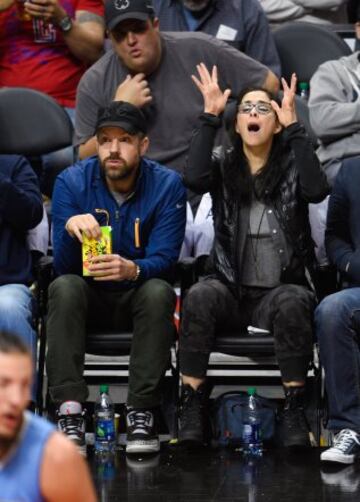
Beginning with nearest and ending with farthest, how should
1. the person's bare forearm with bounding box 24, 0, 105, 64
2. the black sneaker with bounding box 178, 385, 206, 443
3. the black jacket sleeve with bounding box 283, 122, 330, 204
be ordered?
the black sneaker with bounding box 178, 385, 206, 443 < the black jacket sleeve with bounding box 283, 122, 330, 204 < the person's bare forearm with bounding box 24, 0, 105, 64

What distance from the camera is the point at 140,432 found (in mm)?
6539

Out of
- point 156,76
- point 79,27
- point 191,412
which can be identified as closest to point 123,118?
point 156,76

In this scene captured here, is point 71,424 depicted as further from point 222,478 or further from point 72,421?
point 222,478

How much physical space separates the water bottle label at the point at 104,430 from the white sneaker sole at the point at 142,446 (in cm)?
12

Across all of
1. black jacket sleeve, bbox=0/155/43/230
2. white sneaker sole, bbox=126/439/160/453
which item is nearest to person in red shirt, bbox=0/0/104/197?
black jacket sleeve, bbox=0/155/43/230

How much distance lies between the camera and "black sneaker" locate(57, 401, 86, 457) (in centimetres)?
648

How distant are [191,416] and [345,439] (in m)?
0.74

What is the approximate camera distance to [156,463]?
638 centimetres

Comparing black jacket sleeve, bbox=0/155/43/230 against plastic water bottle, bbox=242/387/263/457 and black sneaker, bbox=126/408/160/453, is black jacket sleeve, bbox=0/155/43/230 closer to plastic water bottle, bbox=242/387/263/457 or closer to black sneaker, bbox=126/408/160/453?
black sneaker, bbox=126/408/160/453

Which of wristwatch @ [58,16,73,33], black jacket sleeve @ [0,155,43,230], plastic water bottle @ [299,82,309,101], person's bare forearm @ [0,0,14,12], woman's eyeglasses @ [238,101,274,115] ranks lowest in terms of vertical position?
plastic water bottle @ [299,82,309,101]

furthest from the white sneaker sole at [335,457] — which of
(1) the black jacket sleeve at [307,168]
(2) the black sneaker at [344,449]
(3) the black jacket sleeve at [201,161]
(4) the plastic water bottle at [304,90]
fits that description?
(4) the plastic water bottle at [304,90]

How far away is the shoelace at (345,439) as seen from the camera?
6.34m

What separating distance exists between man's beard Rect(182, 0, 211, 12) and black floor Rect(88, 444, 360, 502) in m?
3.05

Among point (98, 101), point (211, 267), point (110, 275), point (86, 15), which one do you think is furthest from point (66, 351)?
point (86, 15)
